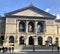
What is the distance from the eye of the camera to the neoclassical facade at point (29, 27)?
82.2m

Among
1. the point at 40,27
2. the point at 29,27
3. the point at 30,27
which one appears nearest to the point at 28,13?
the point at 29,27

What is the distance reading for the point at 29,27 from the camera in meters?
85.0

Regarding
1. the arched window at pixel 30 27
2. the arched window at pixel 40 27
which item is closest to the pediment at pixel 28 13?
the arched window at pixel 40 27

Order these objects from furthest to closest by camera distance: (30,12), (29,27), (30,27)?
(30,27) < (29,27) < (30,12)

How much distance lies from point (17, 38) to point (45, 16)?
11.8 m

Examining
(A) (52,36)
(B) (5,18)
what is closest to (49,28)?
(A) (52,36)

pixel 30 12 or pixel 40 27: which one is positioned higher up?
pixel 30 12

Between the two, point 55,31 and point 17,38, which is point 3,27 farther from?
point 55,31

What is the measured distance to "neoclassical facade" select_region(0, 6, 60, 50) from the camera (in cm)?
8219

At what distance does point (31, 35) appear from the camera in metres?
83.6

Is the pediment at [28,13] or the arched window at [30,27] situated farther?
the arched window at [30,27]

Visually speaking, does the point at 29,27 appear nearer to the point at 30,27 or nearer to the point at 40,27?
the point at 30,27

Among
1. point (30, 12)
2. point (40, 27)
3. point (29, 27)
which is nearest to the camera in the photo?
point (30, 12)

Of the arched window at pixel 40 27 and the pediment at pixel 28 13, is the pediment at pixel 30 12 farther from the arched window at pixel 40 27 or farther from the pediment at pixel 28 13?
the arched window at pixel 40 27
